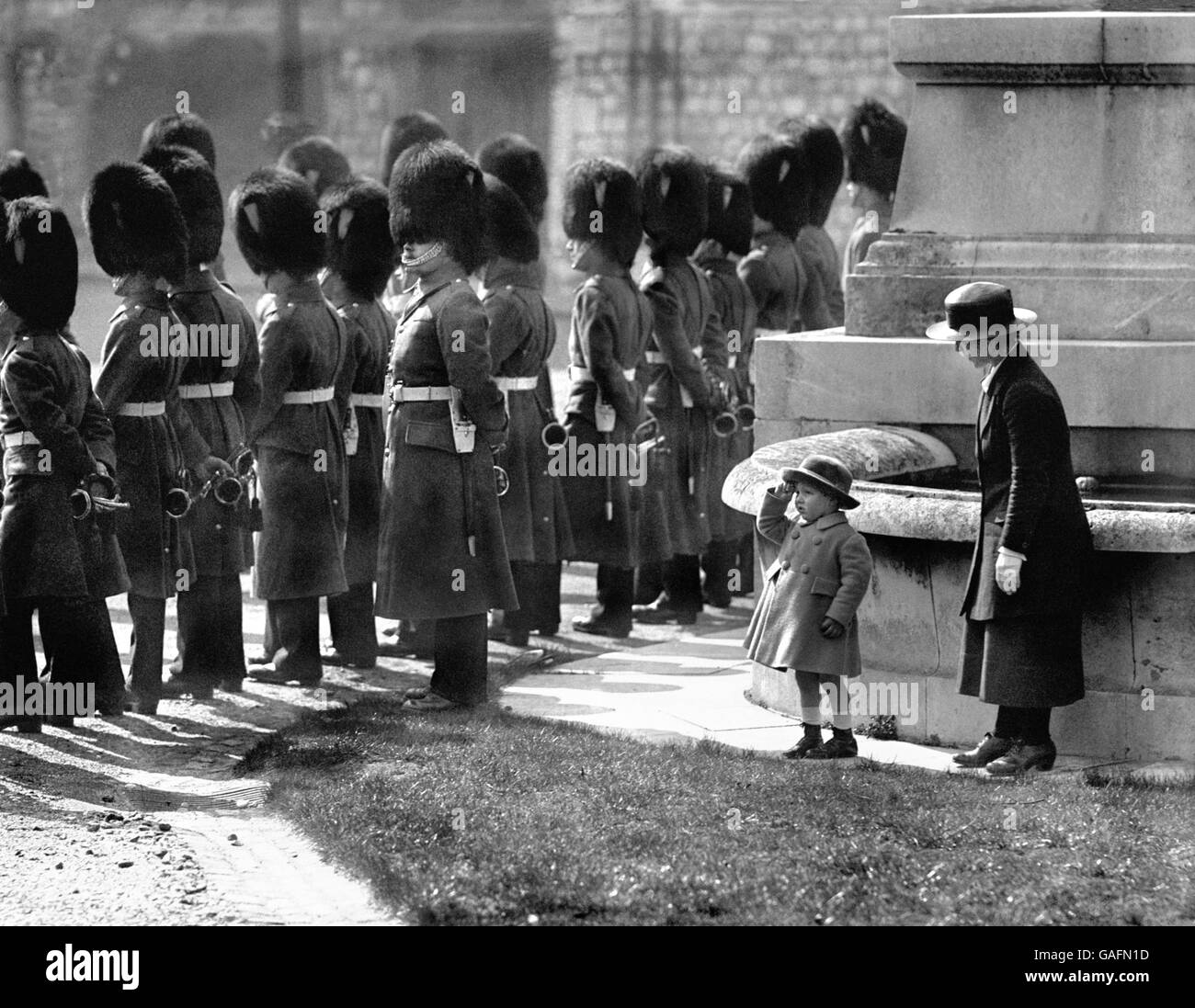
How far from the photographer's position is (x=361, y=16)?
1261 inches

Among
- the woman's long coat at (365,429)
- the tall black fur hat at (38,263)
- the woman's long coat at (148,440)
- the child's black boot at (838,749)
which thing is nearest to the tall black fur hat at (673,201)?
the woman's long coat at (365,429)

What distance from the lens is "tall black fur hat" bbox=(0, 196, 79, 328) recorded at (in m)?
7.80

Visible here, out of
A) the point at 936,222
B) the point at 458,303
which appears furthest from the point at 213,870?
the point at 936,222

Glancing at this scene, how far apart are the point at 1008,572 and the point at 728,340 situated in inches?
170

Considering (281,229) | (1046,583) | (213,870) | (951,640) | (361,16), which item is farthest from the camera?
(361,16)

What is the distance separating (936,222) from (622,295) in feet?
4.91

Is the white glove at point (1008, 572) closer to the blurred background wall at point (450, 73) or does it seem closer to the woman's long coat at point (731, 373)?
the woman's long coat at point (731, 373)

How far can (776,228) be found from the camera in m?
12.3

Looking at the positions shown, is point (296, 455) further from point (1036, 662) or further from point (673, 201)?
point (1036, 662)

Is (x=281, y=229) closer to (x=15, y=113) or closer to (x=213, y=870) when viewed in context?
(x=213, y=870)

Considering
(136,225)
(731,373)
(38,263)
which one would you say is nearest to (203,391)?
(136,225)

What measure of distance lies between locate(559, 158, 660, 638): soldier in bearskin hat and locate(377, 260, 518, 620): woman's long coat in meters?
1.71

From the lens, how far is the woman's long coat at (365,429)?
9.27 m
